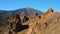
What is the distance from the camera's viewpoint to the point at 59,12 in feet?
315

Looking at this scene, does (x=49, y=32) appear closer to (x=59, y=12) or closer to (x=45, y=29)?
(x=45, y=29)

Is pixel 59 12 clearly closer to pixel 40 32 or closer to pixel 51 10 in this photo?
pixel 51 10

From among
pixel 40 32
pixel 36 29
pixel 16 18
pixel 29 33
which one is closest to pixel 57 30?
pixel 40 32

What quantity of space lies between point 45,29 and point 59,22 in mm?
7098

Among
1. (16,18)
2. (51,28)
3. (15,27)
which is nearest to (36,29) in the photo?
(51,28)

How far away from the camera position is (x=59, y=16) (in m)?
88.2

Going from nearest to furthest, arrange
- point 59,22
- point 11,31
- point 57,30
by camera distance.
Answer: point 57,30 → point 59,22 → point 11,31

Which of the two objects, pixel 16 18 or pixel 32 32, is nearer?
pixel 32 32

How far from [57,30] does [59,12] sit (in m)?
23.7

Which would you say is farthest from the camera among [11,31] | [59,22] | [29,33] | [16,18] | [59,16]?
[16,18]

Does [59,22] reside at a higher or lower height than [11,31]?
higher

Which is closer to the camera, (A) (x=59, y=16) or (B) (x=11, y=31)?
(A) (x=59, y=16)

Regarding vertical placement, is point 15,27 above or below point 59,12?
below

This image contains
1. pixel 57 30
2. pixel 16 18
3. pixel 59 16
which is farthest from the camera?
pixel 16 18
